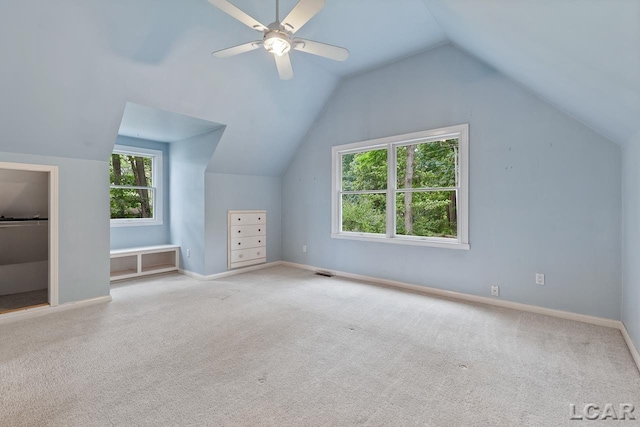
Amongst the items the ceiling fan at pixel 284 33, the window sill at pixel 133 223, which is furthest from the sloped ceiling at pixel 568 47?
the window sill at pixel 133 223

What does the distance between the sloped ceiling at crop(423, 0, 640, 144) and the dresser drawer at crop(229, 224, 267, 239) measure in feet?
13.4

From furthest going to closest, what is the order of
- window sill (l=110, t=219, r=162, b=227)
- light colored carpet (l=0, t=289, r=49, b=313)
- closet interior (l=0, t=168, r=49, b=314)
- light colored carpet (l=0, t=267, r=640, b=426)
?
window sill (l=110, t=219, r=162, b=227)
closet interior (l=0, t=168, r=49, b=314)
light colored carpet (l=0, t=289, r=49, b=313)
light colored carpet (l=0, t=267, r=640, b=426)

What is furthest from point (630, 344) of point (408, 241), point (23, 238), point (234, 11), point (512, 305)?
point (23, 238)

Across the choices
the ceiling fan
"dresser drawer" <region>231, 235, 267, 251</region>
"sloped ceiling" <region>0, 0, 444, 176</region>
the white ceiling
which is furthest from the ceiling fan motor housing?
"dresser drawer" <region>231, 235, 267, 251</region>

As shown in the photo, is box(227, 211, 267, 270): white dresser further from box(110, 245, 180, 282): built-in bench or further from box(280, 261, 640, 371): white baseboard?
box(280, 261, 640, 371): white baseboard

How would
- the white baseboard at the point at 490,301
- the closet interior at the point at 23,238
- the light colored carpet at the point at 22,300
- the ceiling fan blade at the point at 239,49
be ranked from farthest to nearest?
the closet interior at the point at 23,238 < the light colored carpet at the point at 22,300 < the white baseboard at the point at 490,301 < the ceiling fan blade at the point at 239,49

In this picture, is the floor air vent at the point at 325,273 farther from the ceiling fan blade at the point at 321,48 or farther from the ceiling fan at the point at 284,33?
the ceiling fan blade at the point at 321,48

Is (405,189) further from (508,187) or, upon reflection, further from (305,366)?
(305,366)

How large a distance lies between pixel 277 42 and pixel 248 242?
3.68 metres

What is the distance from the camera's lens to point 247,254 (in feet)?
17.5

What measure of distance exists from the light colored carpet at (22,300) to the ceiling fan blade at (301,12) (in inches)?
160

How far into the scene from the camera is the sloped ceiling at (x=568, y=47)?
1.42m

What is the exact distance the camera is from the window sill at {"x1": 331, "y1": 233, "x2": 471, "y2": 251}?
379 cm

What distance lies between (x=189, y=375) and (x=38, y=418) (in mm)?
789
